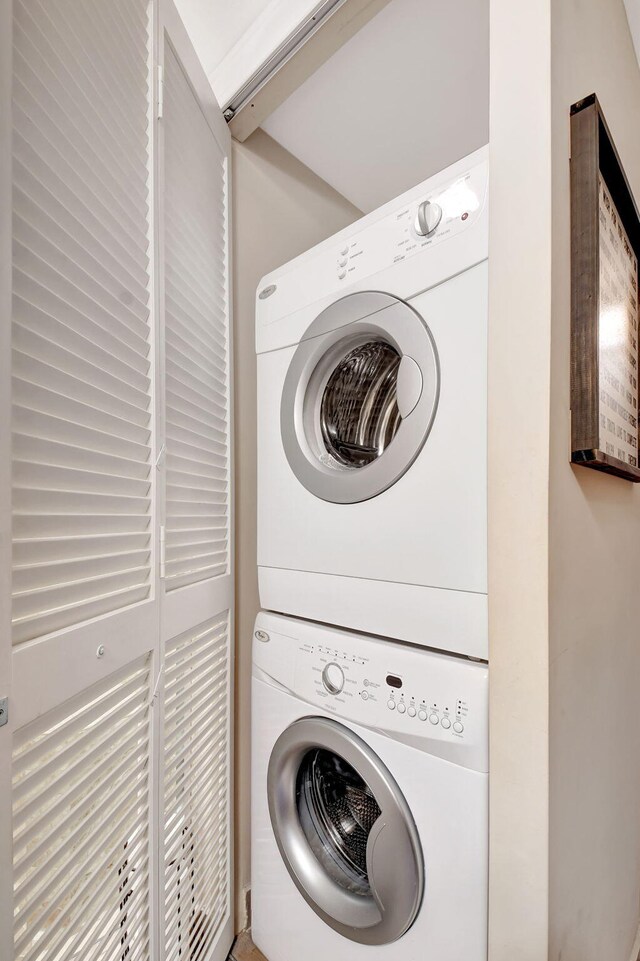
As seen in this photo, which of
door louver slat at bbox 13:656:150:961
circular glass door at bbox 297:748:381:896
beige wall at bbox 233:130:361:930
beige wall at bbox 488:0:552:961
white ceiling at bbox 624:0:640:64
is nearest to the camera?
door louver slat at bbox 13:656:150:961

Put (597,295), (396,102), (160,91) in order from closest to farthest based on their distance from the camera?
(597,295) → (160,91) → (396,102)

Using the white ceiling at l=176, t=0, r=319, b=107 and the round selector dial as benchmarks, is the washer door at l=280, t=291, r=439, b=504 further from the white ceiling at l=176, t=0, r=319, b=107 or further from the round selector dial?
the white ceiling at l=176, t=0, r=319, b=107

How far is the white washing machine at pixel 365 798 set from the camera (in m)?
0.90

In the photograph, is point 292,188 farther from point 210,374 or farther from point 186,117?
point 210,374

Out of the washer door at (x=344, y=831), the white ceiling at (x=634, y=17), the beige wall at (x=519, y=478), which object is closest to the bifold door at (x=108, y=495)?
the washer door at (x=344, y=831)

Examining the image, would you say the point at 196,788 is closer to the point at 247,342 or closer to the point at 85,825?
the point at 85,825

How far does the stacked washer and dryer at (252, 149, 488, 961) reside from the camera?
918mm

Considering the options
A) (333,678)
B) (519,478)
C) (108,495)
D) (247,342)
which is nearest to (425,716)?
(333,678)

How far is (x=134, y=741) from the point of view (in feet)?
3.05

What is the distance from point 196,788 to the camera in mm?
1188

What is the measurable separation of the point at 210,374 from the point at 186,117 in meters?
0.60

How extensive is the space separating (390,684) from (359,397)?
67 cm

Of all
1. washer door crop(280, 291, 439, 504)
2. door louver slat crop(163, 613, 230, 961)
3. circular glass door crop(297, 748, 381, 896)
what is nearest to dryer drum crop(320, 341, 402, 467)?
washer door crop(280, 291, 439, 504)

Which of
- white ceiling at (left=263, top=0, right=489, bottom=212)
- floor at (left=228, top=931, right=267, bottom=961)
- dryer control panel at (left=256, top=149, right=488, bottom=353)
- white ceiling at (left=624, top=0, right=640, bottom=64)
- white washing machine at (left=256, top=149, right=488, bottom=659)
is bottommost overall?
floor at (left=228, top=931, right=267, bottom=961)
